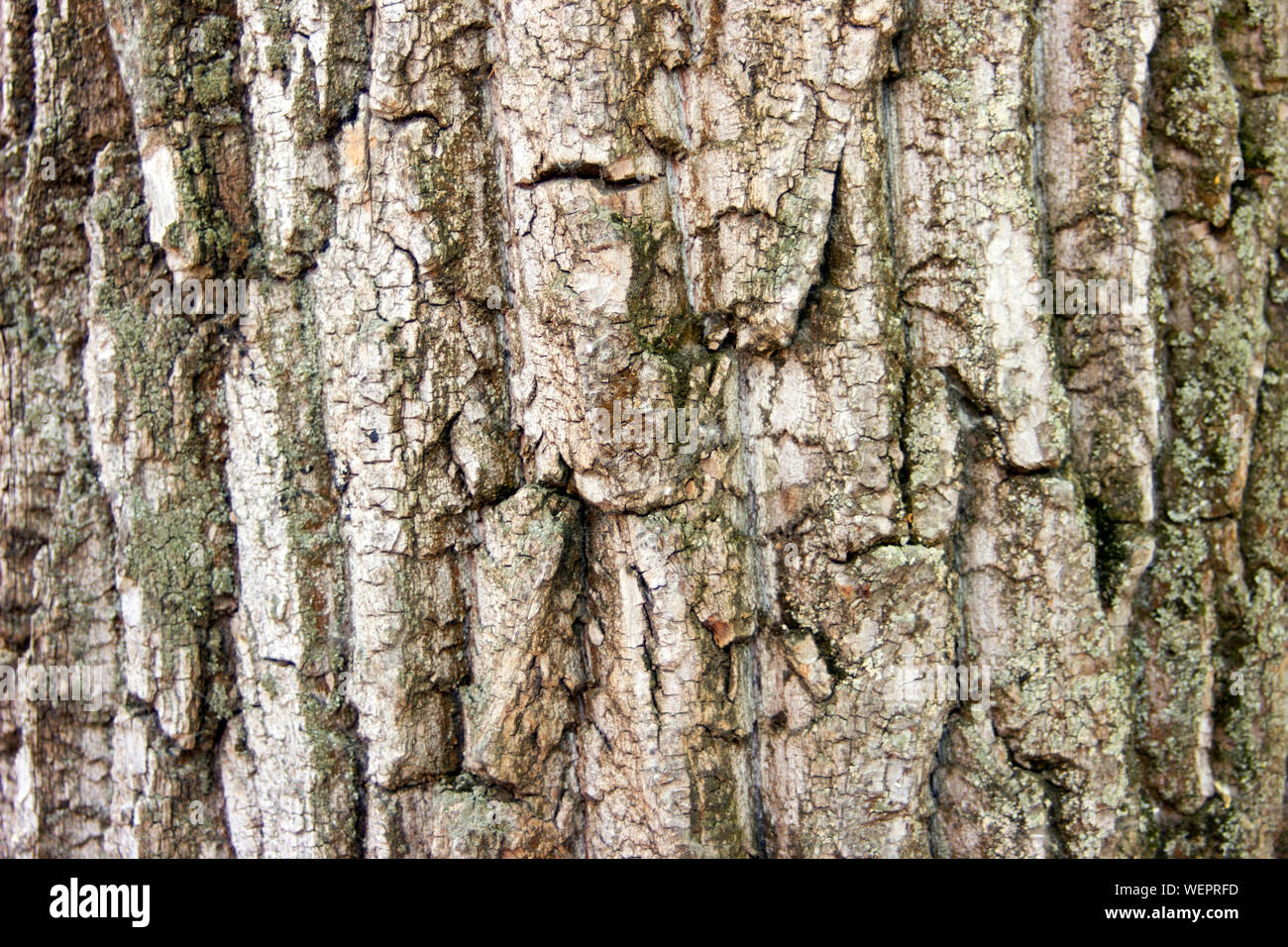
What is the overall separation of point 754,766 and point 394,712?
910 millimetres

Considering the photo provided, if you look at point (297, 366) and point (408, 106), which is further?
point (297, 366)

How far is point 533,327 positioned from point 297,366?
24.0 inches

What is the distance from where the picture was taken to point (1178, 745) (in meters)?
2.21

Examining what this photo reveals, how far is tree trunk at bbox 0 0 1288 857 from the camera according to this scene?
195 centimetres

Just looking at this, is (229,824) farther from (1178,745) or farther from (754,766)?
(1178,745)

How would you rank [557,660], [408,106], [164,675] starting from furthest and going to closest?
[164,675] → [557,660] → [408,106]

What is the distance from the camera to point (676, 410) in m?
1.97

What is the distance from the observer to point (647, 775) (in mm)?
2055

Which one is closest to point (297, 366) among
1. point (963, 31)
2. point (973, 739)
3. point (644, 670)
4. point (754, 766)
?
point (644, 670)

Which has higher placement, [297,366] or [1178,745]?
[297,366]

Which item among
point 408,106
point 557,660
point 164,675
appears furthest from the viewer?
point 164,675

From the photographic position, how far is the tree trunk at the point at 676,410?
1.95m

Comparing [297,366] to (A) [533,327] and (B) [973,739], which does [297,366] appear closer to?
(A) [533,327]

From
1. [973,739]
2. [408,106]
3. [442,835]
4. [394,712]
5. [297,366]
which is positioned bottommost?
[442,835]
